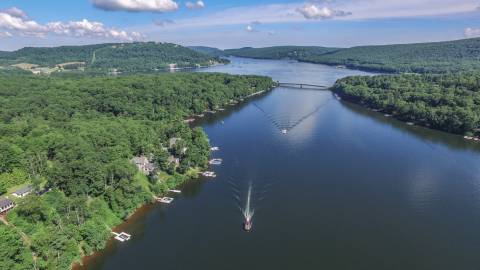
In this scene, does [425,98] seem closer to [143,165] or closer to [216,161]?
[216,161]

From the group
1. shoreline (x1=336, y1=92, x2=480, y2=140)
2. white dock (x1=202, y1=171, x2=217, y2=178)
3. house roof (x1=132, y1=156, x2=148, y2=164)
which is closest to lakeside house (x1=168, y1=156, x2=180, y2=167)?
house roof (x1=132, y1=156, x2=148, y2=164)

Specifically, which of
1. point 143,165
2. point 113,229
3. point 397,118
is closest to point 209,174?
point 143,165

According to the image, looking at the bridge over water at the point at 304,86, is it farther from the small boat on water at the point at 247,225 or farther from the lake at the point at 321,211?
the small boat on water at the point at 247,225

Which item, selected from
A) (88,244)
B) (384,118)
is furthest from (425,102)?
(88,244)

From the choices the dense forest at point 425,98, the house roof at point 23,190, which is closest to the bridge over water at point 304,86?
the dense forest at point 425,98

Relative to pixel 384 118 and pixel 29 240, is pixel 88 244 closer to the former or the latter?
pixel 29 240
